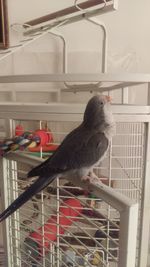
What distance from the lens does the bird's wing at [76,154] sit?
49 centimetres

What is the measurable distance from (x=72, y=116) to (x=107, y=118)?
78 millimetres

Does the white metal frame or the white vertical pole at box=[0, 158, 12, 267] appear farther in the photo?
the white vertical pole at box=[0, 158, 12, 267]

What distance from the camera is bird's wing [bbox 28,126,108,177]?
487mm

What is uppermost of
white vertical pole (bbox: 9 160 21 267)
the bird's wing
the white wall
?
the white wall

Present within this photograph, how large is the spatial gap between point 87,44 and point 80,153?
805 mm

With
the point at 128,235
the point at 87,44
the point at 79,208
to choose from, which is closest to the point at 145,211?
the point at 79,208

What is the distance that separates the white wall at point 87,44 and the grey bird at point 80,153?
638mm

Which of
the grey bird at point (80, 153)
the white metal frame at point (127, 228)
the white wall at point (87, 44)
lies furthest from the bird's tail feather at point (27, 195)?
the white wall at point (87, 44)

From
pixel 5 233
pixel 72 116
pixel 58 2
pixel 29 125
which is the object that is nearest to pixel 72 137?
pixel 72 116

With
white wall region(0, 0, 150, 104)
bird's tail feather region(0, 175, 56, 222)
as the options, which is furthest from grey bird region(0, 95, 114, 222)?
white wall region(0, 0, 150, 104)

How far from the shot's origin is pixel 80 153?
0.50 meters

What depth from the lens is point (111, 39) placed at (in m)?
1.14

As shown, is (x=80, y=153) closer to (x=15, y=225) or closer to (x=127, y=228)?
(x=127, y=228)

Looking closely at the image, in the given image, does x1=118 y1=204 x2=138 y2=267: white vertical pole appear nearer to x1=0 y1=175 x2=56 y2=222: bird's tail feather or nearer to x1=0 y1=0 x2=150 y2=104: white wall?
x1=0 y1=175 x2=56 y2=222: bird's tail feather
